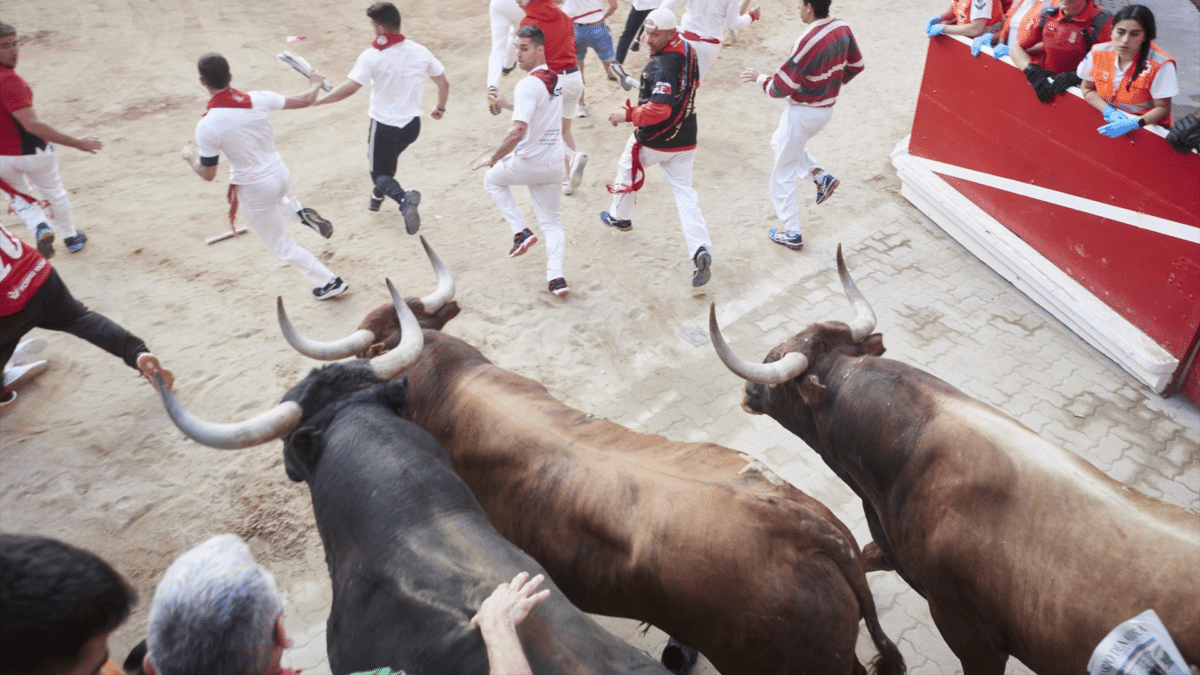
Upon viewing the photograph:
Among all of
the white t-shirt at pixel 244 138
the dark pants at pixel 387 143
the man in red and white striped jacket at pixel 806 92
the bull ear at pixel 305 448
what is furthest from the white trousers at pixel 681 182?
the bull ear at pixel 305 448

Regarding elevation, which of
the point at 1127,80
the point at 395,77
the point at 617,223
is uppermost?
the point at 1127,80

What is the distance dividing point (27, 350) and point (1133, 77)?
872 centimetres

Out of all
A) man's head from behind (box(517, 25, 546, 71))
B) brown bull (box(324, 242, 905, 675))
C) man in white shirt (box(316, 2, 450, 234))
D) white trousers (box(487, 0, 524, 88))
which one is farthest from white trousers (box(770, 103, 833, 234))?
brown bull (box(324, 242, 905, 675))

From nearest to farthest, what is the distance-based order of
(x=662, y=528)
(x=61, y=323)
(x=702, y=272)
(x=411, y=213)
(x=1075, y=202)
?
(x=662, y=528)
(x=61, y=323)
(x=1075, y=202)
(x=702, y=272)
(x=411, y=213)

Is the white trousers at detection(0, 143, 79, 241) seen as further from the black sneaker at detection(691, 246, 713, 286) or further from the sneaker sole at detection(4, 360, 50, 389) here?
the black sneaker at detection(691, 246, 713, 286)

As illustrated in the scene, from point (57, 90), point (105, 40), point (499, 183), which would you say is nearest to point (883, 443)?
point (499, 183)

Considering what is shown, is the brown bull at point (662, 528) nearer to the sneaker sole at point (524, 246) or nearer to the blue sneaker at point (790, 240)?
the sneaker sole at point (524, 246)

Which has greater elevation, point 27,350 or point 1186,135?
point 1186,135

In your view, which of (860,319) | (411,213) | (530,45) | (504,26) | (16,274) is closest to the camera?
(860,319)

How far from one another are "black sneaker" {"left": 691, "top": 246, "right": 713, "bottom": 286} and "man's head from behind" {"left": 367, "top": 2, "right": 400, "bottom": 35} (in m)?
3.38

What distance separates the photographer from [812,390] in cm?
405

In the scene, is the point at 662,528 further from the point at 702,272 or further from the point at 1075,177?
the point at 1075,177

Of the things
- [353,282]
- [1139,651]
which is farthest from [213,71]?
[1139,651]

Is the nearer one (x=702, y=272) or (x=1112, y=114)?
(x=1112, y=114)
